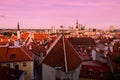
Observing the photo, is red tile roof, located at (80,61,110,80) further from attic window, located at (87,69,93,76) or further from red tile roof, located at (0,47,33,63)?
red tile roof, located at (0,47,33,63)

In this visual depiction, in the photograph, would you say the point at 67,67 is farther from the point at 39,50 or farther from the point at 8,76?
the point at 39,50

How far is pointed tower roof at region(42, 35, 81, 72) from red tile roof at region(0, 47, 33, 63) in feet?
16.6

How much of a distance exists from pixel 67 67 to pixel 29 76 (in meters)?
9.33

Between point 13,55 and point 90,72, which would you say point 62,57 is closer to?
point 90,72

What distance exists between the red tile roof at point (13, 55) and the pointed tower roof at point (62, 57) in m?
5.06

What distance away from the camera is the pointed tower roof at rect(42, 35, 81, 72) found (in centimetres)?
3700

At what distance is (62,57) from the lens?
3753cm

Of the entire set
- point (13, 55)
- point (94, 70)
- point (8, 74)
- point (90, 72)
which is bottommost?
point (90, 72)

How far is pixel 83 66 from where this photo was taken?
3784 cm

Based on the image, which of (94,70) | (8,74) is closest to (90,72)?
→ (94,70)

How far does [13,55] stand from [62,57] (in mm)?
10066

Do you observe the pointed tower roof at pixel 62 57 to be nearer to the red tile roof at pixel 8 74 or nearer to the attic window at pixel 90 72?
the attic window at pixel 90 72

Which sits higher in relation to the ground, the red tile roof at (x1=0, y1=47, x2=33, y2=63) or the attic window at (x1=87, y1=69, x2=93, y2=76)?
the red tile roof at (x1=0, y1=47, x2=33, y2=63)

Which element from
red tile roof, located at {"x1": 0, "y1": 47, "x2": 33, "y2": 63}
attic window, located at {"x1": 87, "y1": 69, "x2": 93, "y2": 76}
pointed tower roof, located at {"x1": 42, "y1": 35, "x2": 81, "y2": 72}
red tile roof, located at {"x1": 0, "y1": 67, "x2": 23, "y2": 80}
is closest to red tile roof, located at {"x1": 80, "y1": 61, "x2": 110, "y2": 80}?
attic window, located at {"x1": 87, "y1": 69, "x2": 93, "y2": 76}
